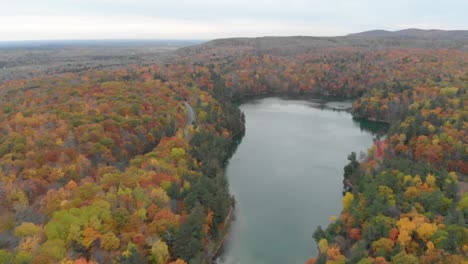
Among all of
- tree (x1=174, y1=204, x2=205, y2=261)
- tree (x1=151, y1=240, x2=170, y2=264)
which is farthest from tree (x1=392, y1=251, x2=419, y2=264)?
tree (x1=151, y1=240, x2=170, y2=264)

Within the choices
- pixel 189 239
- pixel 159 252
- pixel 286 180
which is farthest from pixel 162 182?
pixel 286 180

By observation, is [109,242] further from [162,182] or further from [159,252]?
[162,182]

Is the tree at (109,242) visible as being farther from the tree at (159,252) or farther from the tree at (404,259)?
the tree at (404,259)

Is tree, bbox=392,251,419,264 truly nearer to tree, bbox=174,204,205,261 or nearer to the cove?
the cove

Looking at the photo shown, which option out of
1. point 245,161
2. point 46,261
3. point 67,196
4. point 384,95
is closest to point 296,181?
point 245,161

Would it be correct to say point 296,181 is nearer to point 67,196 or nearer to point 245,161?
point 245,161

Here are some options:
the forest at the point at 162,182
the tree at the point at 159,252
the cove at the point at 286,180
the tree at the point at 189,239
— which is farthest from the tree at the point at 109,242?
the cove at the point at 286,180
